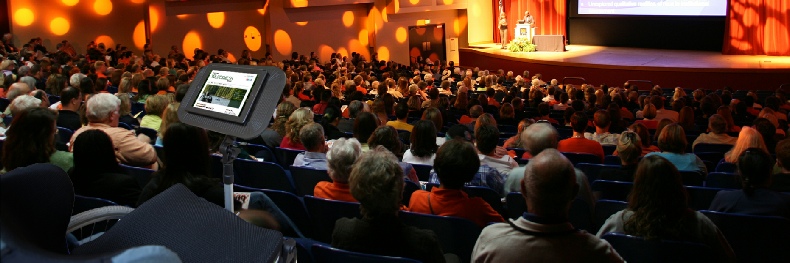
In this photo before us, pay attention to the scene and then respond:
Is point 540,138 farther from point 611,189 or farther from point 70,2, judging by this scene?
Answer: point 70,2

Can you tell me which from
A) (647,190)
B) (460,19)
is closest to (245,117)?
(647,190)

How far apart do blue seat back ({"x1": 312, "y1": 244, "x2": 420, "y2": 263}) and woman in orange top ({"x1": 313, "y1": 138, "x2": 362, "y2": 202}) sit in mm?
1122

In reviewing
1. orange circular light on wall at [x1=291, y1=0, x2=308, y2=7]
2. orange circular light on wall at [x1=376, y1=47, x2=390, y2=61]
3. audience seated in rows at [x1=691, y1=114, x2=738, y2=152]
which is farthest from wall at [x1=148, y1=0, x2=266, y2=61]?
audience seated in rows at [x1=691, y1=114, x2=738, y2=152]

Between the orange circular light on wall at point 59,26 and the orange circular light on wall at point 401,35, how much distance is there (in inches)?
321

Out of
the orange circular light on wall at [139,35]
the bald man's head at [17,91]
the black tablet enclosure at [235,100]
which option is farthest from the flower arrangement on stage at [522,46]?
the black tablet enclosure at [235,100]

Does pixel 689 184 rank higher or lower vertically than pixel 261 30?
lower

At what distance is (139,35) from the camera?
A: 1609 cm

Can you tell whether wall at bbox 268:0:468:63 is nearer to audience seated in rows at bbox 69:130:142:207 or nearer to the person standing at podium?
the person standing at podium

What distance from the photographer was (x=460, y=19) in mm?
21719

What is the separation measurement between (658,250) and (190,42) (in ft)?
47.4

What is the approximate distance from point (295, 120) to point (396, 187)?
295cm

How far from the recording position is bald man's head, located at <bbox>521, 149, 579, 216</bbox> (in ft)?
7.59

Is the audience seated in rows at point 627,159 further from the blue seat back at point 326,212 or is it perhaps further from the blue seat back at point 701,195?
the blue seat back at point 326,212

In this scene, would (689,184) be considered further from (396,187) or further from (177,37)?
(177,37)
